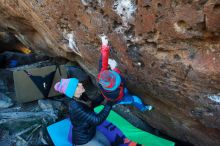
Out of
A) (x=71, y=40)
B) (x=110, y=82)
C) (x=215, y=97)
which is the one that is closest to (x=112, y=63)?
(x=110, y=82)

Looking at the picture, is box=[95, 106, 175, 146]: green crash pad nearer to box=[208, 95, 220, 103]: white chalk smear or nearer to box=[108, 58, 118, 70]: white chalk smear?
box=[108, 58, 118, 70]: white chalk smear

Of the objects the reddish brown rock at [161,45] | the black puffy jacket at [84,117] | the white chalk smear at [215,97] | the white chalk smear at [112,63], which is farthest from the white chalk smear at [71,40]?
the white chalk smear at [215,97]

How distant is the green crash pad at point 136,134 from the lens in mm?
3669

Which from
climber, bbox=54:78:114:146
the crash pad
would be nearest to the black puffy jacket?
climber, bbox=54:78:114:146

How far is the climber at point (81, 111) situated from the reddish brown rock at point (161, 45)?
17.1 inches

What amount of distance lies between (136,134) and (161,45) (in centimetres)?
175

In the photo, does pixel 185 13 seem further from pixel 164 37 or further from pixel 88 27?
pixel 88 27

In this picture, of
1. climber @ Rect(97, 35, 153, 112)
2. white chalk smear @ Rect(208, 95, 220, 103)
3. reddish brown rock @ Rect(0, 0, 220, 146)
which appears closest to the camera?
reddish brown rock @ Rect(0, 0, 220, 146)

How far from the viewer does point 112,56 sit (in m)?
2.93

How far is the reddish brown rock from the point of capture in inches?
83.7

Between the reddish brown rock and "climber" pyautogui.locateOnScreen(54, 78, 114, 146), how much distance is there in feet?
1.42

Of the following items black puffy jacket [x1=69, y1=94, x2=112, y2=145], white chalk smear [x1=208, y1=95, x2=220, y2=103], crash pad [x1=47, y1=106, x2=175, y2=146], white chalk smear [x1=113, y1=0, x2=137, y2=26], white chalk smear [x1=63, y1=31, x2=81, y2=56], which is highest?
white chalk smear [x1=113, y1=0, x2=137, y2=26]

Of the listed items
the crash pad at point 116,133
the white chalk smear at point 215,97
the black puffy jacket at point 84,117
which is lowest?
the crash pad at point 116,133

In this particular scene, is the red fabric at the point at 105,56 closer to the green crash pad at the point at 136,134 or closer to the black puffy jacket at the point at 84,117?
the black puffy jacket at the point at 84,117
